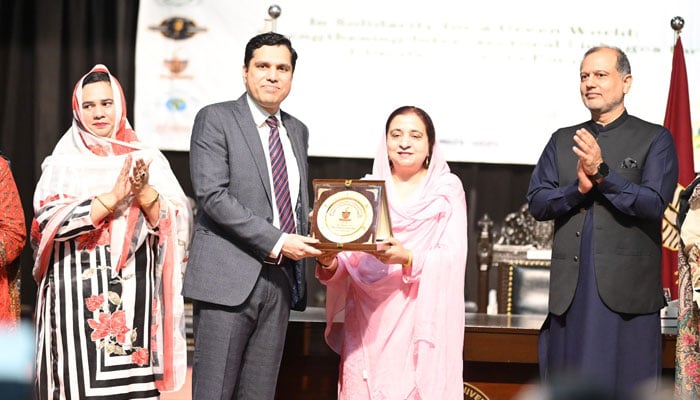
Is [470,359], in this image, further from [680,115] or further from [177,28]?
[177,28]

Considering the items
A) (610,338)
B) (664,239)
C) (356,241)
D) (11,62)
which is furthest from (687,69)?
(11,62)

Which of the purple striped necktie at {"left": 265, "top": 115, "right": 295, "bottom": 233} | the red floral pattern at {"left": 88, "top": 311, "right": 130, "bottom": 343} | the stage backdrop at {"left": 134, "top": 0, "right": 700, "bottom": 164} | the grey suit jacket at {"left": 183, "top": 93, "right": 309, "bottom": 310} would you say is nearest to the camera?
the grey suit jacket at {"left": 183, "top": 93, "right": 309, "bottom": 310}

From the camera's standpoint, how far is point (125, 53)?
4.88 meters

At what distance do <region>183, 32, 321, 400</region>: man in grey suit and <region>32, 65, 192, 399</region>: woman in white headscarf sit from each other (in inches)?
10.8

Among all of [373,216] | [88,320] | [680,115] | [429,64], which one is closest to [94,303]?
[88,320]

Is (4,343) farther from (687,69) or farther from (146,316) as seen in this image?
(687,69)

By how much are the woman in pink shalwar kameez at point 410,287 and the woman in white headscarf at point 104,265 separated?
553 mm

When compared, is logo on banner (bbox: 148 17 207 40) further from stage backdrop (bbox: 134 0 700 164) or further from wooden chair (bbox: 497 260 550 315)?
wooden chair (bbox: 497 260 550 315)

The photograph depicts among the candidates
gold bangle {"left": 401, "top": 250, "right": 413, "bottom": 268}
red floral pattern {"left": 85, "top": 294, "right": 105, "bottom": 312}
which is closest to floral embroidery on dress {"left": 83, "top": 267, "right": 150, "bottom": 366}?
red floral pattern {"left": 85, "top": 294, "right": 105, "bottom": 312}

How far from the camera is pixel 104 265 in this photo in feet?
9.11

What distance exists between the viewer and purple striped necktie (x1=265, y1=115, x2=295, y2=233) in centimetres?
263

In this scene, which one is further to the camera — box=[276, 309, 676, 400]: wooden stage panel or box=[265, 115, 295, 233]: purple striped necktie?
box=[276, 309, 676, 400]: wooden stage panel

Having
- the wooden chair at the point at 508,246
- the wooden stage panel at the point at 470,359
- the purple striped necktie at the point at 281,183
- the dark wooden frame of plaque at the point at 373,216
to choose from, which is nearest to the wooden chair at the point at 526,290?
the wooden chair at the point at 508,246

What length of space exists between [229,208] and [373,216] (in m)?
0.42
